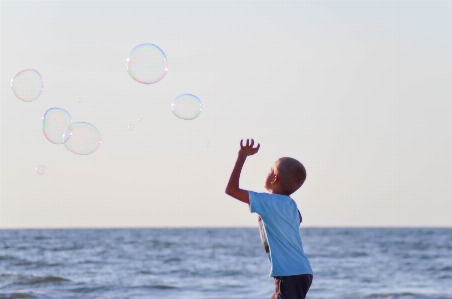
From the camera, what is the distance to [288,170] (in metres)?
5.56

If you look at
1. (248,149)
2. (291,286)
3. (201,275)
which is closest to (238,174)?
(248,149)

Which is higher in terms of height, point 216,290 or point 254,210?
point 254,210

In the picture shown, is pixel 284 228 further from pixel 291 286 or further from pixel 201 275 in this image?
pixel 201 275

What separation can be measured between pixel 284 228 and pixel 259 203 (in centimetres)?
28

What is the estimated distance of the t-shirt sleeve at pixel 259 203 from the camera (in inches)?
215

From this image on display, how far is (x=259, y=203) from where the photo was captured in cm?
548

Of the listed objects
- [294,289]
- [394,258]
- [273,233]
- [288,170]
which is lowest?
[394,258]

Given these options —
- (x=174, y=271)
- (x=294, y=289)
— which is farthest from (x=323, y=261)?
(x=294, y=289)

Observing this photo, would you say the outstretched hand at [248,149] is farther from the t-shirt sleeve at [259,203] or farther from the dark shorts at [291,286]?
the dark shorts at [291,286]

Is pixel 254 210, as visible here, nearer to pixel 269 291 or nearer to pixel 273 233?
pixel 273 233

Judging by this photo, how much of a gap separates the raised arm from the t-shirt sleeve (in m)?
0.04

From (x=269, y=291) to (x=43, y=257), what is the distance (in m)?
12.9

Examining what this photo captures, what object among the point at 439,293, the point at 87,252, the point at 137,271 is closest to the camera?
the point at 439,293

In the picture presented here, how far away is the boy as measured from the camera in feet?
18.2
